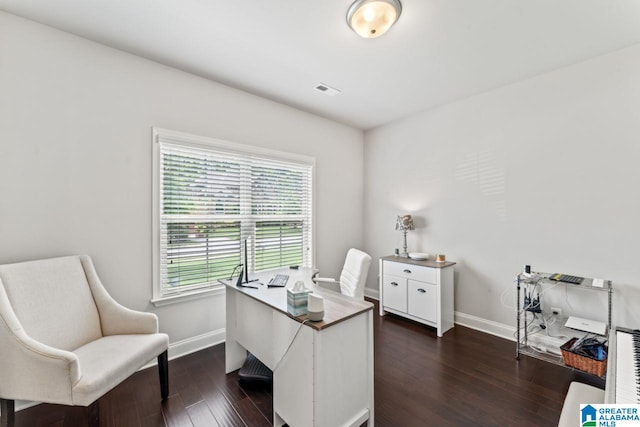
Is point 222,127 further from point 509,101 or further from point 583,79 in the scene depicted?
point 583,79

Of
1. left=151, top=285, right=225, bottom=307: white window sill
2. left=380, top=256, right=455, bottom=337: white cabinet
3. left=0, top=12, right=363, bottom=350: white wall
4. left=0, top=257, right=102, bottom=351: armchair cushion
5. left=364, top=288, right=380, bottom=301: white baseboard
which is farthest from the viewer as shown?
left=364, top=288, right=380, bottom=301: white baseboard

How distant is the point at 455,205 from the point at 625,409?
8.56 feet

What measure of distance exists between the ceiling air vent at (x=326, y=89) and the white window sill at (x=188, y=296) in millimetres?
2388

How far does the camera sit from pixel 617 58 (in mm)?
2279

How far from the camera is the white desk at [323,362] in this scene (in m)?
1.42

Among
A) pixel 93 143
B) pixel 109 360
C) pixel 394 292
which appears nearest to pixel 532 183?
pixel 394 292

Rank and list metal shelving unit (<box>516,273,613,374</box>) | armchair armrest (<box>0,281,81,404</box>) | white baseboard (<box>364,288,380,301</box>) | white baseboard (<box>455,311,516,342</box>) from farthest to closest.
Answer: white baseboard (<box>364,288,380,301</box>) < white baseboard (<box>455,311,516,342</box>) < metal shelving unit (<box>516,273,613,374</box>) < armchair armrest (<box>0,281,81,404</box>)

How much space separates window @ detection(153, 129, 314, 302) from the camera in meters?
2.47

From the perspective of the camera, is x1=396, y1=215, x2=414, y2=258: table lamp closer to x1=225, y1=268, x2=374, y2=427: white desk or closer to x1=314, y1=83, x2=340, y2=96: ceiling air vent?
x1=314, y1=83, x2=340, y2=96: ceiling air vent

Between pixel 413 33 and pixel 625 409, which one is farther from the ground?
pixel 413 33

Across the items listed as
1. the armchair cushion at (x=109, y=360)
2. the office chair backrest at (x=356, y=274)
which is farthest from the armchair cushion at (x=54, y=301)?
the office chair backrest at (x=356, y=274)

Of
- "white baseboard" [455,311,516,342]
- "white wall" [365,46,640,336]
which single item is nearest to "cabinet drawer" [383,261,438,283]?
"white wall" [365,46,640,336]

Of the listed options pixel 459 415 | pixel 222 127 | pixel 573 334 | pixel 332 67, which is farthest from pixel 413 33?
pixel 573 334

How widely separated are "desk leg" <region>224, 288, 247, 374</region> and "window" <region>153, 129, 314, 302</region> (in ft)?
1.22
